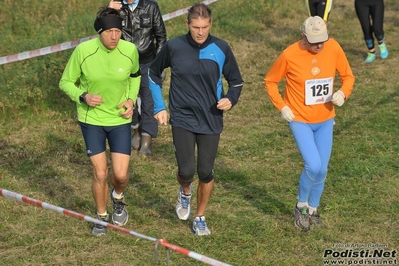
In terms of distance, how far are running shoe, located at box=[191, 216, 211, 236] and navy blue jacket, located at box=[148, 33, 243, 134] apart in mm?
→ 846

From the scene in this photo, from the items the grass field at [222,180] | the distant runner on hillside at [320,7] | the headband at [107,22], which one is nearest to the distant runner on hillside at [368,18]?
the grass field at [222,180]

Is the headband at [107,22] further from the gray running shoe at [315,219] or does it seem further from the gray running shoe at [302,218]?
the gray running shoe at [315,219]

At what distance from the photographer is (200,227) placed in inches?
266

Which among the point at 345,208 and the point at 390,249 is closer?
the point at 390,249

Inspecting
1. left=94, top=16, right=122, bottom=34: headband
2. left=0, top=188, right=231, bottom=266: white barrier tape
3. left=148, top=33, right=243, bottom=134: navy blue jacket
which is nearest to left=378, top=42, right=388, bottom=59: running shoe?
left=148, top=33, right=243, bottom=134: navy blue jacket

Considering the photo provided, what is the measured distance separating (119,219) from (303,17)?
11.4 metres

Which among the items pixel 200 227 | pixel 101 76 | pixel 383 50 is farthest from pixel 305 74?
pixel 383 50

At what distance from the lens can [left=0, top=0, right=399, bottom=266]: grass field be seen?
6492 millimetres

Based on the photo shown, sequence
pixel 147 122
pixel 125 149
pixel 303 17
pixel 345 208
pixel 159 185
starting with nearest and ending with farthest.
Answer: pixel 125 149 → pixel 345 208 → pixel 159 185 → pixel 147 122 → pixel 303 17

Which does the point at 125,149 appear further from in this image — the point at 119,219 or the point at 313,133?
the point at 313,133

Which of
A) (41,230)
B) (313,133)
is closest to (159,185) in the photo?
(41,230)

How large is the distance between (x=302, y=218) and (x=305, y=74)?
133 cm

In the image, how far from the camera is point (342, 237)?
662 centimetres

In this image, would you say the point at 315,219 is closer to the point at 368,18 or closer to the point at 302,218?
the point at 302,218
